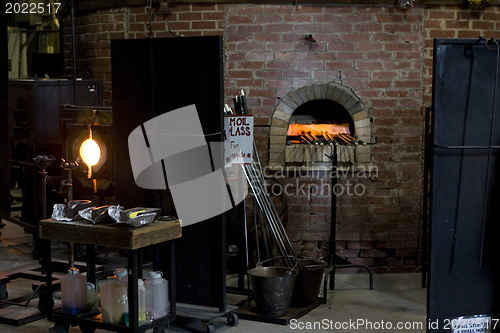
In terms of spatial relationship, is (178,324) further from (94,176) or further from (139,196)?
(94,176)

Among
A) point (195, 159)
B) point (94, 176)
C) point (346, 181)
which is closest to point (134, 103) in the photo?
point (195, 159)

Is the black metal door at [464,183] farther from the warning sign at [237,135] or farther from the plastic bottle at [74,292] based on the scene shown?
the plastic bottle at [74,292]

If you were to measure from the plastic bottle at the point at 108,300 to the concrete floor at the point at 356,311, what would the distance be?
73 cm

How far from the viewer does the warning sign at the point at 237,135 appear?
6.16m

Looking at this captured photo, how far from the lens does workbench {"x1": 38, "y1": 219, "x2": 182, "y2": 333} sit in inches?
181

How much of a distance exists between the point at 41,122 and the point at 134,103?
2474 mm

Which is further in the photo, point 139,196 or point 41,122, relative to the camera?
point 41,122

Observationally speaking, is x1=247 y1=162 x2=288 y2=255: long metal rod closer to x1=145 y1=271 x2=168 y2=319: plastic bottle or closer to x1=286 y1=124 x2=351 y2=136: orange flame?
x1=286 y1=124 x2=351 y2=136: orange flame

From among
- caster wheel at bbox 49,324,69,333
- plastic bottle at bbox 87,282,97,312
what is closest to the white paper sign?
plastic bottle at bbox 87,282,97,312

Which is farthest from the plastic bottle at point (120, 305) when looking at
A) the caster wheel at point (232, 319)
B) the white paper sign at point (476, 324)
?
the white paper sign at point (476, 324)

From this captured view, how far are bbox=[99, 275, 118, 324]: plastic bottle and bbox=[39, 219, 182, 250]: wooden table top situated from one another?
1.05 feet

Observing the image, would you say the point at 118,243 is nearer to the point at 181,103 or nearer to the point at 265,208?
the point at 181,103

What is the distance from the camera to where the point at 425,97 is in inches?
276

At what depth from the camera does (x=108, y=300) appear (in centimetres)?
482
